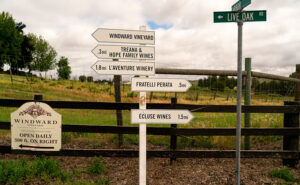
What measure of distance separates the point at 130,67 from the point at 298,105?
3.67m

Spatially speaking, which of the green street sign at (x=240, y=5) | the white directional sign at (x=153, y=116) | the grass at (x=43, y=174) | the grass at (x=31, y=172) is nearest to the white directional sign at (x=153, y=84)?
the white directional sign at (x=153, y=116)

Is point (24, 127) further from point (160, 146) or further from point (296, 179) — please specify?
point (296, 179)

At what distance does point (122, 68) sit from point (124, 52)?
0.25 meters

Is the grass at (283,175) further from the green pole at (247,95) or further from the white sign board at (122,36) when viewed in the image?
the white sign board at (122,36)

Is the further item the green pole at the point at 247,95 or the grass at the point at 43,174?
the green pole at the point at 247,95

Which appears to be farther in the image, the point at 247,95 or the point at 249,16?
the point at 247,95

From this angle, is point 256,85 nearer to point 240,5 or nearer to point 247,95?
point 247,95

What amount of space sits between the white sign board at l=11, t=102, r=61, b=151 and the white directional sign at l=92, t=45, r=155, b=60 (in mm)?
1951

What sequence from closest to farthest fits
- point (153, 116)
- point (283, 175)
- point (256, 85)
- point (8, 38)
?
1. point (153, 116)
2. point (283, 175)
3. point (256, 85)
4. point (8, 38)

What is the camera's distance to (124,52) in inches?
119

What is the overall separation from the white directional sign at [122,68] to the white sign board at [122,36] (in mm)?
335

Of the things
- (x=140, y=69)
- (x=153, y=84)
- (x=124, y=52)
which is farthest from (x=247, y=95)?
(x=124, y=52)

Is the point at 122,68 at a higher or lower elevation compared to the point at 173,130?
higher

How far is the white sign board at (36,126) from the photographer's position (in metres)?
4.07
